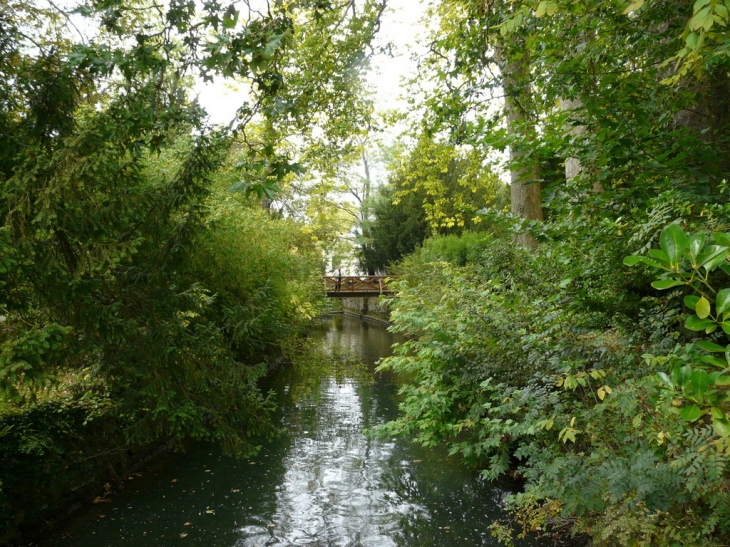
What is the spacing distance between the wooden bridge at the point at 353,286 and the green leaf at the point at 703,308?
22893 mm

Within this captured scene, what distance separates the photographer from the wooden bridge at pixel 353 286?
24312 mm

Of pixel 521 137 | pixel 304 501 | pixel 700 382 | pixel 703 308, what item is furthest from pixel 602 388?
pixel 304 501

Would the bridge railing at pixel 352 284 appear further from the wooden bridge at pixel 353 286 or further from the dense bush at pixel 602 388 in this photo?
the dense bush at pixel 602 388

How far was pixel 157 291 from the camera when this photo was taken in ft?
16.5

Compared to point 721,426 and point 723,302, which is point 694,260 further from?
point 721,426

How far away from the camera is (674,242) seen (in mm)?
1201

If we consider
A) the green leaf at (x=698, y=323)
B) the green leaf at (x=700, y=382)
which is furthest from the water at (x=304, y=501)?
the green leaf at (x=698, y=323)

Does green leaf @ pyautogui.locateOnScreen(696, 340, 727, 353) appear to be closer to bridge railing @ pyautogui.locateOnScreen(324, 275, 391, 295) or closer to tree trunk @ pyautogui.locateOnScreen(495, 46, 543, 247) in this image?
tree trunk @ pyautogui.locateOnScreen(495, 46, 543, 247)

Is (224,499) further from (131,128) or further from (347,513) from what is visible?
(131,128)

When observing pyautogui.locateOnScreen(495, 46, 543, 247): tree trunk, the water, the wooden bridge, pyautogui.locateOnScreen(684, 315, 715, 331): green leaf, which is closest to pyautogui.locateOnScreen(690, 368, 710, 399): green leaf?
pyautogui.locateOnScreen(684, 315, 715, 331): green leaf

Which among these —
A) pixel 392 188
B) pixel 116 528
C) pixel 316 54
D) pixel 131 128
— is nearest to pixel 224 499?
pixel 116 528

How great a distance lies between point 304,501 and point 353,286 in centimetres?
1895

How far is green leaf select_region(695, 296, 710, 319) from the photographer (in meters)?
1.18

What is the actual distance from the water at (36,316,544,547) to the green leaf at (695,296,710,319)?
4.69 m
